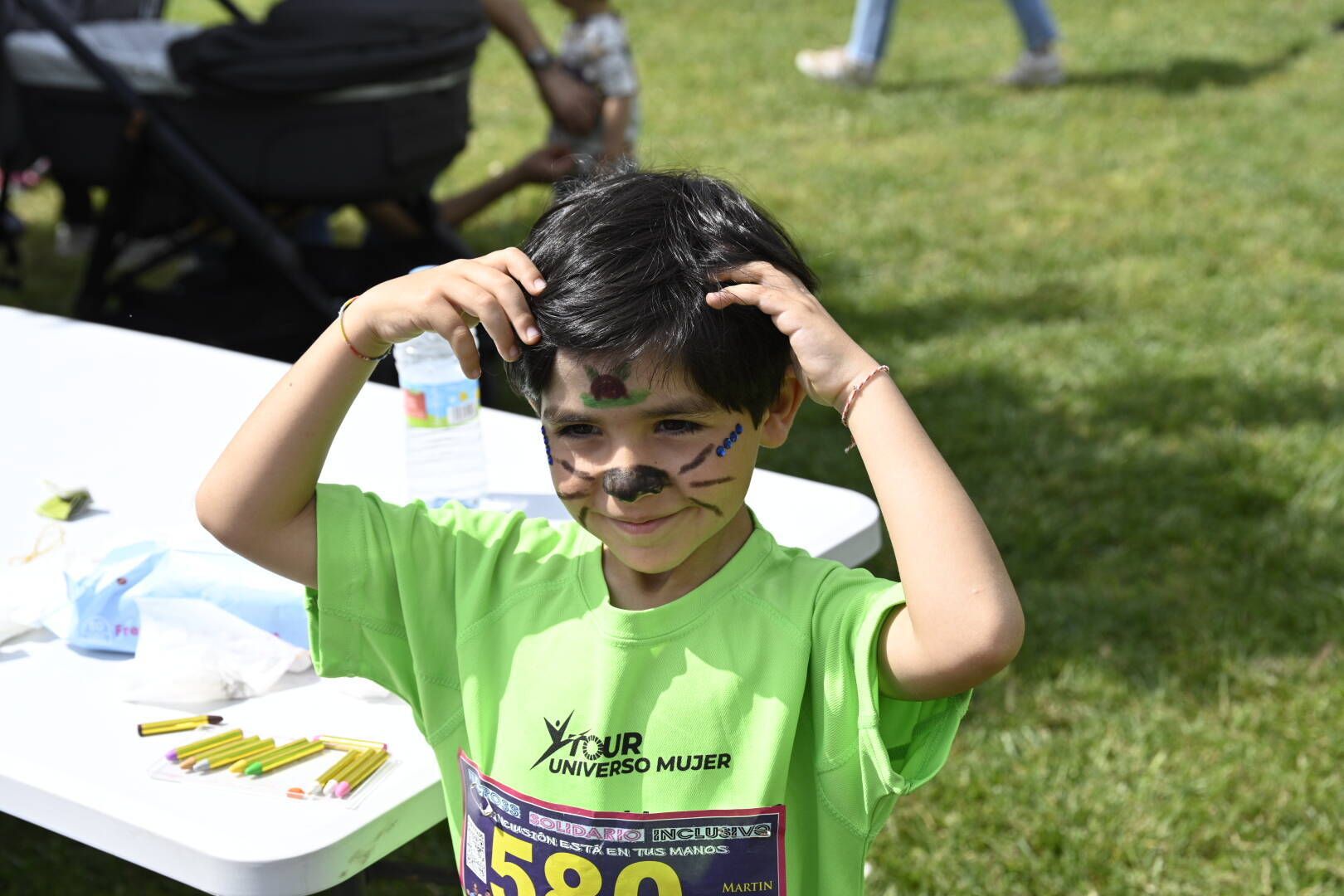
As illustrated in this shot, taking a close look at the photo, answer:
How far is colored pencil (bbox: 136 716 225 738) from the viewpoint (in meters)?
1.49

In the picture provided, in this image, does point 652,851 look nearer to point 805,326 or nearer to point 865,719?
point 865,719

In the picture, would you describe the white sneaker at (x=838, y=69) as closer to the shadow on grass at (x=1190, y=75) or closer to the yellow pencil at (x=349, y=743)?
the shadow on grass at (x=1190, y=75)

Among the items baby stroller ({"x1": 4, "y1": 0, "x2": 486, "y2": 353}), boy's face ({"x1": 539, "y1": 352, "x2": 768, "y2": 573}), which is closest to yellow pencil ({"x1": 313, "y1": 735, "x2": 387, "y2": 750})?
boy's face ({"x1": 539, "y1": 352, "x2": 768, "y2": 573})

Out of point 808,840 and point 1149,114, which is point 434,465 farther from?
point 1149,114

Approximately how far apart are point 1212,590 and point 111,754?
264 centimetres

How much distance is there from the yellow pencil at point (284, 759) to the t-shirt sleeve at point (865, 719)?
1.63 ft

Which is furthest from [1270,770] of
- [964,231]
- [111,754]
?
[964,231]

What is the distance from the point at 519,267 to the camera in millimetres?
1307

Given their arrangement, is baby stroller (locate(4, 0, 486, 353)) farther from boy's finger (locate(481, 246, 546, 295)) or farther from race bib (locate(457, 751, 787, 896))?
race bib (locate(457, 751, 787, 896))

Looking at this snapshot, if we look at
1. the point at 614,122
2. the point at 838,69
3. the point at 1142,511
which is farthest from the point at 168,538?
the point at 838,69

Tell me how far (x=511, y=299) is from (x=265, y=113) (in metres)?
3.00

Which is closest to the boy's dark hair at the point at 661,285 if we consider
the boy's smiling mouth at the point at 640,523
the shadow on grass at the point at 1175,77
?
the boy's smiling mouth at the point at 640,523

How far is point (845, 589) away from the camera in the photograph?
135 cm

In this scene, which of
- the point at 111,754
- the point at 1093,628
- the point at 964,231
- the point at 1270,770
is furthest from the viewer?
the point at 964,231
